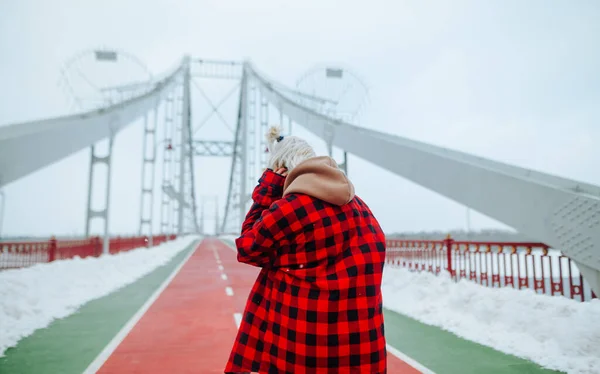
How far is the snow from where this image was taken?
5680 mm

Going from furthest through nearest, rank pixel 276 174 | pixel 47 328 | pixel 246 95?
pixel 246 95, pixel 47 328, pixel 276 174

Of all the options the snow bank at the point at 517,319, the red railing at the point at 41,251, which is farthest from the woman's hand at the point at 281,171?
the red railing at the point at 41,251

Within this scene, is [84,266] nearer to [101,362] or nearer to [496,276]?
[101,362]

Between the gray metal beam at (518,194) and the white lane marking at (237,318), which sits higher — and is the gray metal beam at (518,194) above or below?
above

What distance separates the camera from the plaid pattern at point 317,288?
1723mm

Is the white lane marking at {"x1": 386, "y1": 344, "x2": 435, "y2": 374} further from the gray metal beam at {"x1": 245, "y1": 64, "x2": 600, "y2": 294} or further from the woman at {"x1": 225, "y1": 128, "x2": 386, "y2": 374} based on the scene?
the woman at {"x1": 225, "y1": 128, "x2": 386, "y2": 374}

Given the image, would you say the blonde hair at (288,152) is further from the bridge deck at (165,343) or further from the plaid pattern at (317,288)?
the bridge deck at (165,343)

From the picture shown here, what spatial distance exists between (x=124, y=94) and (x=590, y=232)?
17.3 meters

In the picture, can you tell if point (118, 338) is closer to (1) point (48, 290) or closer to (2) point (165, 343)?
(2) point (165, 343)

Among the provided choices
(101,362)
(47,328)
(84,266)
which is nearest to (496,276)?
(101,362)

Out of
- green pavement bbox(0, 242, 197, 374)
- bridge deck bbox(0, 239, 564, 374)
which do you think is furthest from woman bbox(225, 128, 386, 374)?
green pavement bbox(0, 242, 197, 374)

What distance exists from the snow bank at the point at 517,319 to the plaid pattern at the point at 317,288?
10.6ft

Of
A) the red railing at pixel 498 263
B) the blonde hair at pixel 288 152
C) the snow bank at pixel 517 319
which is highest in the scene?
the blonde hair at pixel 288 152

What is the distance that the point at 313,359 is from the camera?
1723mm
